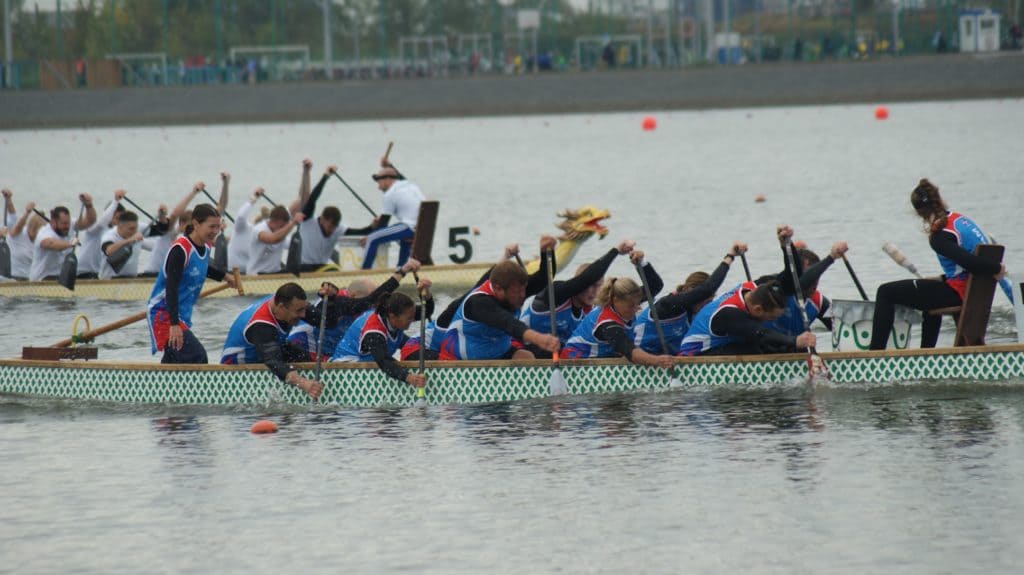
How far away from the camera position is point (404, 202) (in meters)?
22.9

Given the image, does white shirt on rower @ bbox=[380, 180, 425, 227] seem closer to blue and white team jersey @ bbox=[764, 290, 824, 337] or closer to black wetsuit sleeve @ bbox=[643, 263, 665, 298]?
black wetsuit sleeve @ bbox=[643, 263, 665, 298]

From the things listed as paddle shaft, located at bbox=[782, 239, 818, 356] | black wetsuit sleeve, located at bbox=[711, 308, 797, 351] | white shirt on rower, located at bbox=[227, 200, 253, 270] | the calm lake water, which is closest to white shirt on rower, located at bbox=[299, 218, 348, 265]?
white shirt on rower, located at bbox=[227, 200, 253, 270]

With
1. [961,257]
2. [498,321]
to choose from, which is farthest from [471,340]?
[961,257]

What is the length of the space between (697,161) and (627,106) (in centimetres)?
2433

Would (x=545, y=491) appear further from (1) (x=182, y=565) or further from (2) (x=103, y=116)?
(2) (x=103, y=116)

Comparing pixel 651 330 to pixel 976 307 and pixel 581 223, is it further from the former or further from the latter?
pixel 976 307

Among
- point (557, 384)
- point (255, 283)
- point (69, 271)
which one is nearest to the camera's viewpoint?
point (557, 384)

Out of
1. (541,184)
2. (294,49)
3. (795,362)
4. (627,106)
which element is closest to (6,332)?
(795,362)

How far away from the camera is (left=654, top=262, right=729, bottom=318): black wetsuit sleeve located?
46.3 ft

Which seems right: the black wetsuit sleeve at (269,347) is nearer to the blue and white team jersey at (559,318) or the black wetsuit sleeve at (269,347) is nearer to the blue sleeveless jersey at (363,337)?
the blue sleeveless jersey at (363,337)

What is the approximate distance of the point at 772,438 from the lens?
42.1 feet

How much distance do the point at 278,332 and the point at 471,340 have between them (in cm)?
164

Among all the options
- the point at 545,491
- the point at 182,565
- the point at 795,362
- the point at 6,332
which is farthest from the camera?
the point at 6,332

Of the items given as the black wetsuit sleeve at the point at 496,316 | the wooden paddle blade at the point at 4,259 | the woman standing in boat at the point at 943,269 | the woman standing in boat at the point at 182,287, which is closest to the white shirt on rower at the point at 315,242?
the wooden paddle blade at the point at 4,259
